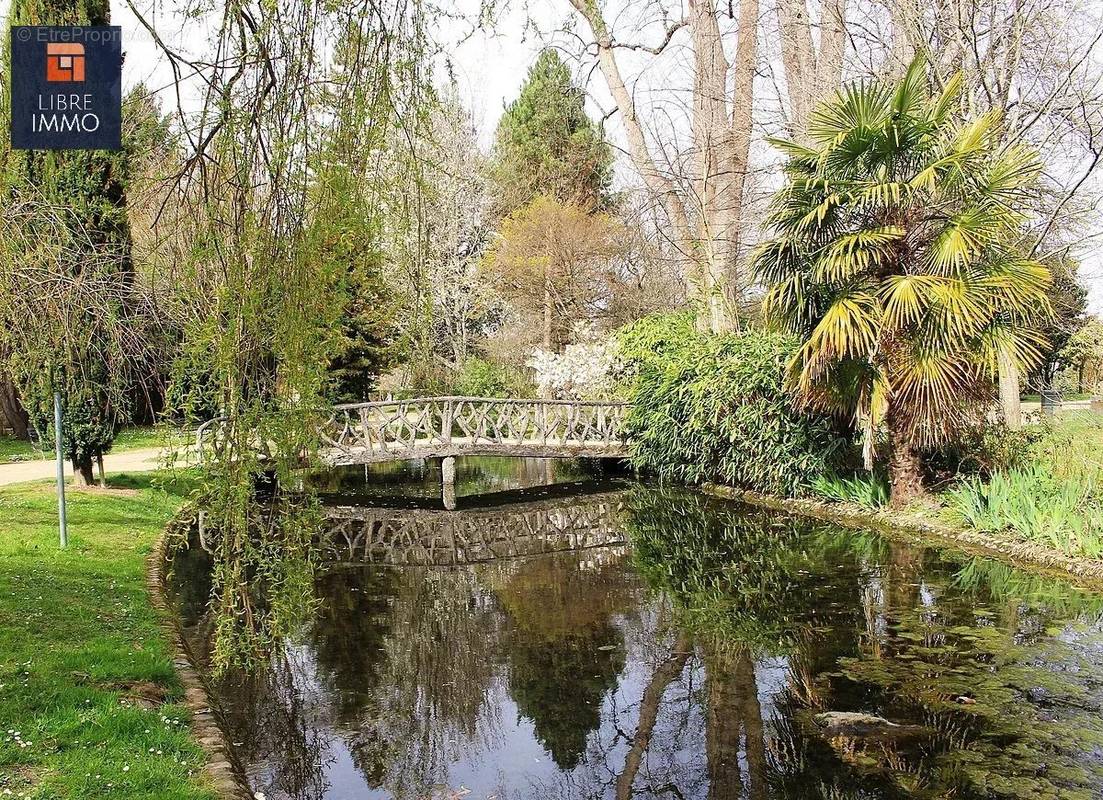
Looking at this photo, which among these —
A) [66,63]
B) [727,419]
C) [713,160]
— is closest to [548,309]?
[713,160]

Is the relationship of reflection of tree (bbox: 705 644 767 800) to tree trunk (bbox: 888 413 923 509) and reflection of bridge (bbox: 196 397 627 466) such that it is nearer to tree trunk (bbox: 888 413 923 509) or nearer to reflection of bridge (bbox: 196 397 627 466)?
tree trunk (bbox: 888 413 923 509)

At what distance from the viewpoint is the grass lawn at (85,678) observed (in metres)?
3.98

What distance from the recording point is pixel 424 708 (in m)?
6.01

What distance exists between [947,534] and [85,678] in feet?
27.4

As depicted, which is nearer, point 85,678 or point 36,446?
point 85,678

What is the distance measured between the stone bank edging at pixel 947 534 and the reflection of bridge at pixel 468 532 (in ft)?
8.02

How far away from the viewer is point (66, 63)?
16.4 feet

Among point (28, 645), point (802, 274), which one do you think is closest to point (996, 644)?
point (802, 274)

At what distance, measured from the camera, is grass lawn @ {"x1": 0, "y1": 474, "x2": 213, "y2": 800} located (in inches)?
157

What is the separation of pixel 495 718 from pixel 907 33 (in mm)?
10780

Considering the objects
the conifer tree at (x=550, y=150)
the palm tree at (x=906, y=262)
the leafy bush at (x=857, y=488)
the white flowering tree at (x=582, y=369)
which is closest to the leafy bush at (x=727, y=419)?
the leafy bush at (x=857, y=488)

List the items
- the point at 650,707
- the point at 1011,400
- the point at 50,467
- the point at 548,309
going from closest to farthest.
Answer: the point at 650,707 < the point at 1011,400 < the point at 50,467 < the point at 548,309

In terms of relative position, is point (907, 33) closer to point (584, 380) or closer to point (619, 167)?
point (584, 380)

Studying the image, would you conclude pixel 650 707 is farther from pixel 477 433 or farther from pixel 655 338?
pixel 655 338
